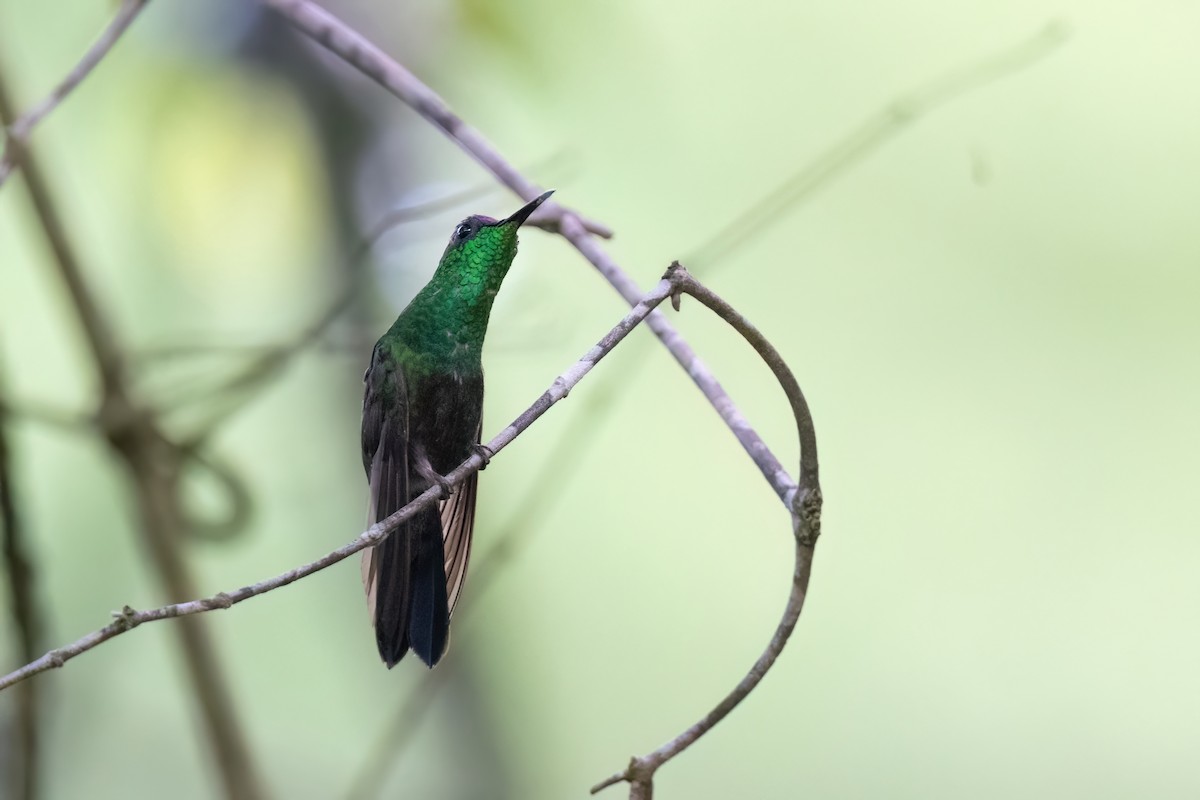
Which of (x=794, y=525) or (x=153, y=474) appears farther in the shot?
(x=153, y=474)

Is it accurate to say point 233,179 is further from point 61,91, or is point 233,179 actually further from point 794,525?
point 794,525

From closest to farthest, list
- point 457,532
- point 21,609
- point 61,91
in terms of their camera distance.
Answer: point 457,532 → point 61,91 → point 21,609

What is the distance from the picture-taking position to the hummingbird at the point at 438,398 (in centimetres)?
53

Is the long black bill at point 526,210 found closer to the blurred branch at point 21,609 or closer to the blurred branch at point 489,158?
the blurred branch at point 489,158

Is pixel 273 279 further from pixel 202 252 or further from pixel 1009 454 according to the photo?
pixel 1009 454

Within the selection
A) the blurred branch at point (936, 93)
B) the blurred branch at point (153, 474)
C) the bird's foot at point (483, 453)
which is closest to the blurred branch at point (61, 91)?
the blurred branch at point (153, 474)

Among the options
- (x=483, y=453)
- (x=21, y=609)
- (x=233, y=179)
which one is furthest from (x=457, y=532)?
(x=233, y=179)

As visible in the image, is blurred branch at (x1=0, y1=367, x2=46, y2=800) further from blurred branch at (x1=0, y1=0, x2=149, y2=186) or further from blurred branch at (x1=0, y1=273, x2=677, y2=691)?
blurred branch at (x1=0, y1=273, x2=677, y2=691)

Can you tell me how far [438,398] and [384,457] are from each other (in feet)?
0.15

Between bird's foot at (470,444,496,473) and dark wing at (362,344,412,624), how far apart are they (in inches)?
1.5

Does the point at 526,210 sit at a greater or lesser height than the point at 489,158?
lesser

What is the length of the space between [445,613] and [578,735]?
4.18 feet

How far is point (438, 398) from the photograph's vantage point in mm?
581

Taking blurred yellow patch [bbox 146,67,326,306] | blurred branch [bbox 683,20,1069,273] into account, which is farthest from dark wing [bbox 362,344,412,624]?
blurred yellow patch [bbox 146,67,326,306]
